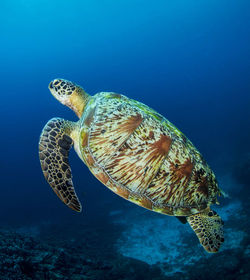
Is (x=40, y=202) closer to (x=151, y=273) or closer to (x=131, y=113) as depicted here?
(x=151, y=273)

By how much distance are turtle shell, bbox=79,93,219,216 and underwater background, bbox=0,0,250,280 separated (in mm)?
1122

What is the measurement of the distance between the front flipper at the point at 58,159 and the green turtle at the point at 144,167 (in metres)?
0.01

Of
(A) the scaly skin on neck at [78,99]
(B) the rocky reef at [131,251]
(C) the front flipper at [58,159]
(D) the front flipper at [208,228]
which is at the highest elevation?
(A) the scaly skin on neck at [78,99]

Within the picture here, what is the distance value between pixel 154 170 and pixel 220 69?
11226 cm

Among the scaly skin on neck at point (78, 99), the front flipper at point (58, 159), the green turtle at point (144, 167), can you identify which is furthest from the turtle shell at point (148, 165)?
the scaly skin on neck at point (78, 99)

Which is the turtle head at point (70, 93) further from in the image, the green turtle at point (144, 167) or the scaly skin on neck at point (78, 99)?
the green turtle at point (144, 167)

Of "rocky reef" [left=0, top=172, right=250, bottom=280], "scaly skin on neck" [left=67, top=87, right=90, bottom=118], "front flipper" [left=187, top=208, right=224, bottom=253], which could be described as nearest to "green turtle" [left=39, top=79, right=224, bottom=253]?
"front flipper" [left=187, top=208, right=224, bottom=253]

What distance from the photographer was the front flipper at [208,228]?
2.49 metres

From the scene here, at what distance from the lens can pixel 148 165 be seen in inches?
90.4

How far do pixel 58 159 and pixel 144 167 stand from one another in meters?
1.26

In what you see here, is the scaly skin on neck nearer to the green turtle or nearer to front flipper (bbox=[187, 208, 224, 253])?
the green turtle

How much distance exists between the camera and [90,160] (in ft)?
8.13

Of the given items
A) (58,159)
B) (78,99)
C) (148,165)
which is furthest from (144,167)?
(78,99)

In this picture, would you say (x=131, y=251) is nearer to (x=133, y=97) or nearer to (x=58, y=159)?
(x=58, y=159)
